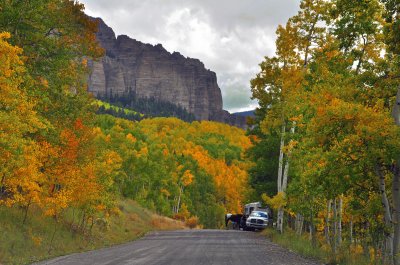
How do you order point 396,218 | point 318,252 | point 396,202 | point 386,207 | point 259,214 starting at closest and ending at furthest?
point 396,218
point 396,202
point 386,207
point 318,252
point 259,214

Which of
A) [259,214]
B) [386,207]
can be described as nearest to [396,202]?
[386,207]

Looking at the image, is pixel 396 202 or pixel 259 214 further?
pixel 259 214

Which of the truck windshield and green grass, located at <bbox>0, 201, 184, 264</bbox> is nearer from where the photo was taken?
green grass, located at <bbox>0, 201, 184, 264</bbox>

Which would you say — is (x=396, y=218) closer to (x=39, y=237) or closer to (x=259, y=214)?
(x=39, y=237)

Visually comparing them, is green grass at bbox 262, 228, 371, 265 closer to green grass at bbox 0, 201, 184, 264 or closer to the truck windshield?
green grass at bbox 0, 201, 184, 264

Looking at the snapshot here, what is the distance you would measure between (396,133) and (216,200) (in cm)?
A: 11437

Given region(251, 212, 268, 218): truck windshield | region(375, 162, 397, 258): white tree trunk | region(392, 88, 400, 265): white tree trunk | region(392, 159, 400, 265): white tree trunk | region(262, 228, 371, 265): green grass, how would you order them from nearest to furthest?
region(392, 159, 400, 265): white tree trunk
region(392, 88, 400, 265): white tree trunk
region(375, 162, 397, 258): white tree trunk
region(262, 228, 371, 265): green grass
region(251, 212, 268, 218): truck windshield

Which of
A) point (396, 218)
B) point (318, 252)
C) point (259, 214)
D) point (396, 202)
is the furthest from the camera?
point (259, 214)

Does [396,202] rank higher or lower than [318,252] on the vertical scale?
higher

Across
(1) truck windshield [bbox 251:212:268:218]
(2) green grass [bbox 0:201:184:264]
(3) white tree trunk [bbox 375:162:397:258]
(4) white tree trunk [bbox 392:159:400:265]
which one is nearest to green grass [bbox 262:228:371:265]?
(3) white tree trunk [bbox 375:162:397:258]

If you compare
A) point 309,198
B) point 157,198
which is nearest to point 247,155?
point 309,198

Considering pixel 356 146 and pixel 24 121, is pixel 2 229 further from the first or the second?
pixel 356 146

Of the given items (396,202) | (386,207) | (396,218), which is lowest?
(396,218)

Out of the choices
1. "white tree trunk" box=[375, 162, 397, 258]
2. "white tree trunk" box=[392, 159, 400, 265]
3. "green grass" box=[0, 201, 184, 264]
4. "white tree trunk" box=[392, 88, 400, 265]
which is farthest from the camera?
"green grass" box=[0, 201, 184, 264]
